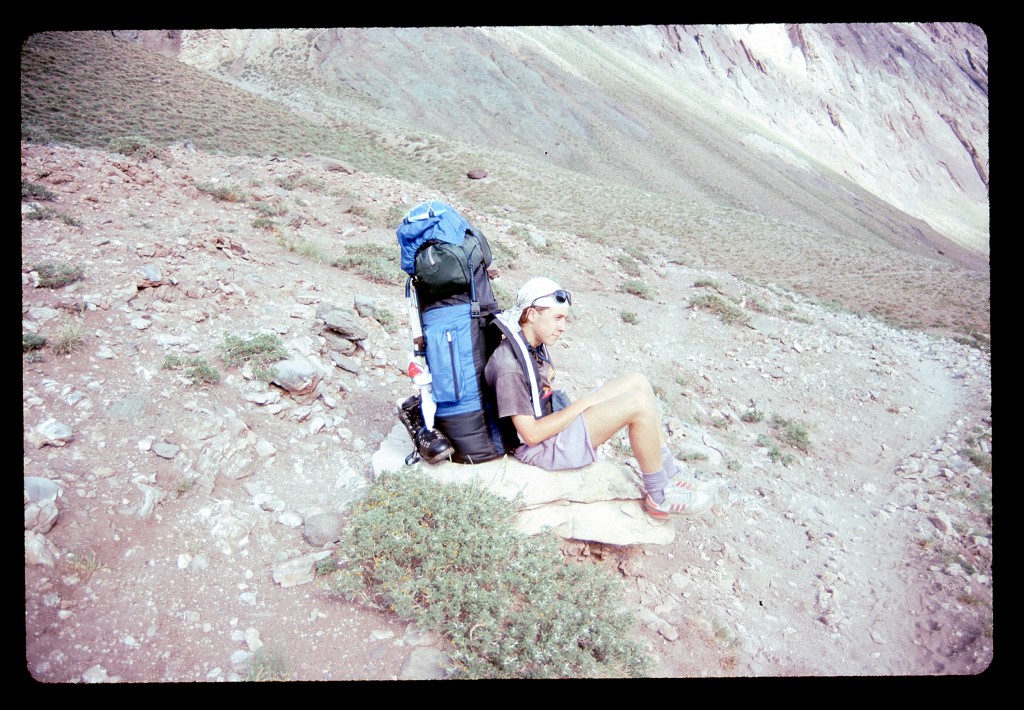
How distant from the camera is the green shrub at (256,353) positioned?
438cm

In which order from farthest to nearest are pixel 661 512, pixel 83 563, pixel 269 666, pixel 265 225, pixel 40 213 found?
pixel 265 225 < pixel 40 213 < pixel 661 512 < pixel 83 563 < pixel 269 666

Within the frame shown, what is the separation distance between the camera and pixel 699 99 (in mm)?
57469

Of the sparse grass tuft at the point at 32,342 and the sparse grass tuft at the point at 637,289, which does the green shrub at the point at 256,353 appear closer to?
the sparse grass tuft at the point at 32,342

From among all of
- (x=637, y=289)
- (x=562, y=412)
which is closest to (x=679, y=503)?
(x=562, y=412)

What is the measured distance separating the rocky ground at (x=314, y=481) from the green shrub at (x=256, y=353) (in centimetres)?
9

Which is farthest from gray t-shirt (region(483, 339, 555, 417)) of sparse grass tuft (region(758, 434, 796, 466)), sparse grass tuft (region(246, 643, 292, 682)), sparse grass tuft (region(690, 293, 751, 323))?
sparse grass tuft (region(690, 293, 751, 323))

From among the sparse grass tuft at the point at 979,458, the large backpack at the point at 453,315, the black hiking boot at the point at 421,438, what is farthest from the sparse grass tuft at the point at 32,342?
the sparse grass tuft at the point at 979,458

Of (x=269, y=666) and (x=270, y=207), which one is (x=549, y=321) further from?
(x=270, y=207)

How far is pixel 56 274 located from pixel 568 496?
15.6ft

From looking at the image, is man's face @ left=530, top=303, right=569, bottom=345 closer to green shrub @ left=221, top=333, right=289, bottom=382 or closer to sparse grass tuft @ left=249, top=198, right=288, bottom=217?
green shrub @ left=221, top=333, right=289, bottom=382

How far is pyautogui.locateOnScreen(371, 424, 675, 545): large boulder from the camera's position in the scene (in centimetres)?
341

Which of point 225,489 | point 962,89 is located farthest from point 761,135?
point 225,489

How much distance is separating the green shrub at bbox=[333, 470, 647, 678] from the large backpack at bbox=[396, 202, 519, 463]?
43 centimetres

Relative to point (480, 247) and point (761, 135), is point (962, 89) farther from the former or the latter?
point (480, 247)
